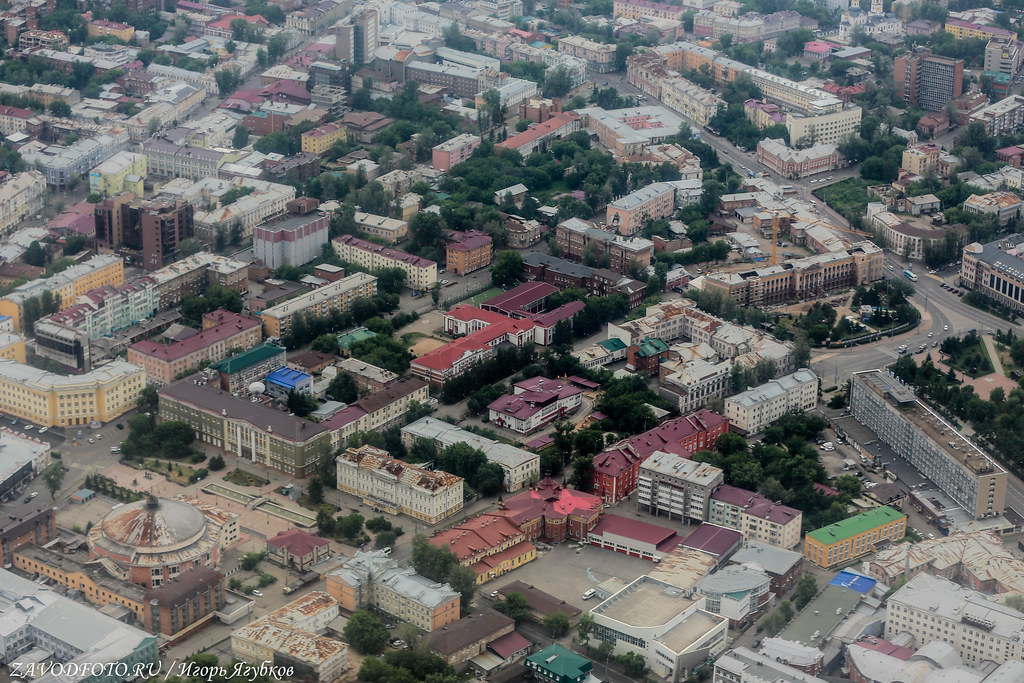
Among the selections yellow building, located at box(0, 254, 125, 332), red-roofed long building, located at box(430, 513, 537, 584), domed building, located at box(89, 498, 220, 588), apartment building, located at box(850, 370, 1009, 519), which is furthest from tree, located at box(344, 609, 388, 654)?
yellow building, located at box(0, 254, 125, 332)

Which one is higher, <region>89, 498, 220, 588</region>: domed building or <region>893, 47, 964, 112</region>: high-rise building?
<region>893, 47, 964, 112</region>: high-rise building

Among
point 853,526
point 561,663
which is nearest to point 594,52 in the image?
point 853,526

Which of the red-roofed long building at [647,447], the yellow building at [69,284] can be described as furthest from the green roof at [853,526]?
the yellow building at [69,284]

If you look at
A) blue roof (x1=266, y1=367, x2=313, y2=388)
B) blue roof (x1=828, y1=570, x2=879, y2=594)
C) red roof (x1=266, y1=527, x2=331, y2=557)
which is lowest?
red roof (x1=266, y1=527, x2=331, y2=557)

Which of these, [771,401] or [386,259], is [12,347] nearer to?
[386,259]

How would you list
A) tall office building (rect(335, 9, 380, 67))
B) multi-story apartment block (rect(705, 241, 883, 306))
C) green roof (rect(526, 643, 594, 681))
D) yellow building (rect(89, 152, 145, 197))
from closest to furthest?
green roof (rect(526, 643, 594, 681)) → multi-story apartment block (rect(705, 241, 883, 306)) → yellow building (rect(89, 152, 145, 197)) → tall office building (rect(335, 9, 380, 67))

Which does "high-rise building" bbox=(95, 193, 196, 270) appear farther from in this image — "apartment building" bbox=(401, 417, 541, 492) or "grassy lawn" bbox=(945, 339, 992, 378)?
"grassy lawn" bbox=(945, 339, 992, 378)

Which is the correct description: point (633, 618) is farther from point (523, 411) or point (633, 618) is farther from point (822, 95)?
point (822, 95)

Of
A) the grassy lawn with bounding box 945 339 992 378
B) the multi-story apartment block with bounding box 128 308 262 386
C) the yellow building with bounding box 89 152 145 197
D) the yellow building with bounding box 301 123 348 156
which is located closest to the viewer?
the multi-story apartment block with bounding box 128 308 262 386
